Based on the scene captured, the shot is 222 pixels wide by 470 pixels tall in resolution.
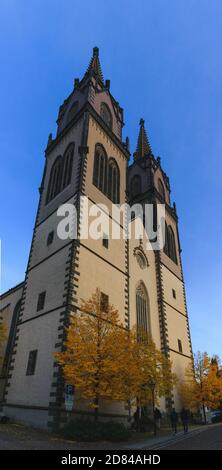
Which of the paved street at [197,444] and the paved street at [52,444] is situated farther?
the paved street at [197,444]

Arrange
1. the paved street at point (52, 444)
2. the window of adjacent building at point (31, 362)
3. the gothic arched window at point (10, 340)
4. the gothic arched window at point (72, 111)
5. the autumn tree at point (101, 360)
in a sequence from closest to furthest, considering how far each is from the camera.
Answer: the paved street at point (52, 444) → the autumn tree at point (101, 360) → the window of adjacent building at point (31, 362) → the gothic arched window at point (10, 340) → the gothic arched window at point (72, 111)

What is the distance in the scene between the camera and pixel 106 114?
3744 cm

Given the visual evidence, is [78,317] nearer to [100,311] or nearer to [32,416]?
[100,311]

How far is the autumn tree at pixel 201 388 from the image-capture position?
29.7 metres

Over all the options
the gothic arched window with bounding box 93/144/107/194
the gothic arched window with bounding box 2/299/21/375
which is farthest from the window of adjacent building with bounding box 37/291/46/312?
the gothic arched window with bounding box 93/144/107/194

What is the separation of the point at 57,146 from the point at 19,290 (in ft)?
53.2

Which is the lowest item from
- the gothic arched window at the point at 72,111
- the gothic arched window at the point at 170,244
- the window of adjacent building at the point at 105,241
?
the window of adjacent building at the point at 105,241

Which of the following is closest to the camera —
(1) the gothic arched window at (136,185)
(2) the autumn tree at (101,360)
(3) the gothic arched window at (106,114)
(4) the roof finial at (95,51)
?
(2) the autumn tree at (101,360)

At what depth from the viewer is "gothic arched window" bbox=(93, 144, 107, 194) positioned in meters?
28.6

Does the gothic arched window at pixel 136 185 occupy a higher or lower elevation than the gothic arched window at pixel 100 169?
higher

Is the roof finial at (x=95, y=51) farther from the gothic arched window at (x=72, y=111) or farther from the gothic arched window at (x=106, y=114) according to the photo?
the gothic arched window at (x=72, y=111)

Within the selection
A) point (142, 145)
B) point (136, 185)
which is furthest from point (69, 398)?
point (142, 145)

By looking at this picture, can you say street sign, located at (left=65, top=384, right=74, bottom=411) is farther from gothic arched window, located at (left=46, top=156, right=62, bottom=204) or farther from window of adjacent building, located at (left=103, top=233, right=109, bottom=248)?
gothic arched window, located at (left=46, top=156, right=62, bottom=204)

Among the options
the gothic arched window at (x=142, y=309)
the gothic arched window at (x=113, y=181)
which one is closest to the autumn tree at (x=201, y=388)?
the gothic arched window at (x=142, y=309)
